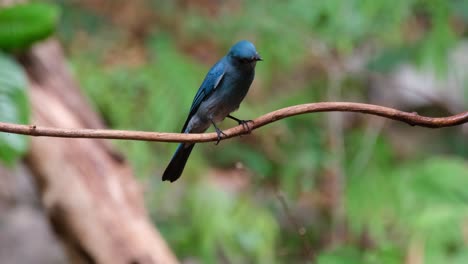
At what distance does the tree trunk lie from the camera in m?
2.77

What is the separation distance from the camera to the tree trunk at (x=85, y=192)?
2766 millimetres

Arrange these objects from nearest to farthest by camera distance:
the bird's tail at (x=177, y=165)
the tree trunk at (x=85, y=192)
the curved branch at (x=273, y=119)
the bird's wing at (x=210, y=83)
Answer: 1. the curved branch at (x=273, y=119)
2. the bird's tail at (x=177, y=165)
3. the bird's wing at (x=210, y=83)
4. the tree trunk at (x=85, y=192)

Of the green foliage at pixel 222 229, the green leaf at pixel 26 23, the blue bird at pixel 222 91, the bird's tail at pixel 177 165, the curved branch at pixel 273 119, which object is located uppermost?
the green leaf at pixel 26 23

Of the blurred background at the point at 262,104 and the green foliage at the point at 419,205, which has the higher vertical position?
the blurred background at the point at 262,104

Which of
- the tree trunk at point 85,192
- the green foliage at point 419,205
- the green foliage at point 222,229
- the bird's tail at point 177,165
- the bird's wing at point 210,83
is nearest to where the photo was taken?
the bird's tail at point 177,165

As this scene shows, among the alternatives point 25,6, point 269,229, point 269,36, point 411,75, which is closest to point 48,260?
point 269,229

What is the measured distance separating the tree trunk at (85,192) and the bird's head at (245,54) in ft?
3.42

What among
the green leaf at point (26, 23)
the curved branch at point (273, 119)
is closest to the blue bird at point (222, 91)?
the curved branch at point (273, 119)

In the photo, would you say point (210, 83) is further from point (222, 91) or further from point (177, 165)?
point (177, 165)

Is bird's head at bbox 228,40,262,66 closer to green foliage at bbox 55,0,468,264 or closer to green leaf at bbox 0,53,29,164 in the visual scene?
green leaf at bbox 0,53,29,164

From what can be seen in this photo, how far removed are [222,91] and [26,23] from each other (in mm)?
1155

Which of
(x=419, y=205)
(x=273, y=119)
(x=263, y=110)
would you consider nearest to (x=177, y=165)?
(x=273, y=119)

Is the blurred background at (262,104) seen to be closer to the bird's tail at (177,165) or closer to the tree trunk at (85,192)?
the tree trunk at (85,192)

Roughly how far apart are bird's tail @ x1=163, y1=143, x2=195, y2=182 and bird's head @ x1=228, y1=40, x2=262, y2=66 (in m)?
0.29
